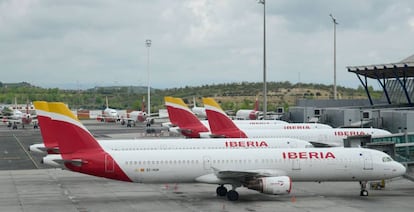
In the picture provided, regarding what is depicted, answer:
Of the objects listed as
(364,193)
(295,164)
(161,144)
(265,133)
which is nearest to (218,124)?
(265,133)

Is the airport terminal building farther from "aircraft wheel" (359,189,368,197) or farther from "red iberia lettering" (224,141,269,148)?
"red iberia lettering" (224,141,269,148)

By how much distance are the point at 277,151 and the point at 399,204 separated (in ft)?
26.7

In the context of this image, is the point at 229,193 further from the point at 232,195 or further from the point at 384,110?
the point at 384,110

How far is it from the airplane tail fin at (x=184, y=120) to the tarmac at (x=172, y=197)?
683 inches

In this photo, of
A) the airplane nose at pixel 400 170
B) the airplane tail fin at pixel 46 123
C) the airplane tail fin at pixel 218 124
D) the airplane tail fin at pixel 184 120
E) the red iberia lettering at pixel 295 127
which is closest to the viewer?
the airplane tail fin at pixel 46 123

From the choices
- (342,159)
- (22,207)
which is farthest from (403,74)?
(22,207)

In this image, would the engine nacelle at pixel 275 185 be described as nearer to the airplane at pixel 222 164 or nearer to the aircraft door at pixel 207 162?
the airplane at pixel 222 164

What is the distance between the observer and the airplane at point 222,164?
39.6 meters


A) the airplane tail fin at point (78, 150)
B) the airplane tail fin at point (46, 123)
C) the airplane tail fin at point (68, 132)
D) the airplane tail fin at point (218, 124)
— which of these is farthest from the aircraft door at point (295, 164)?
the airplane tail fin at point (218, 124)

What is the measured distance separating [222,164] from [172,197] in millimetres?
4092

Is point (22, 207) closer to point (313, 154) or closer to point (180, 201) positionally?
point (180, 201)

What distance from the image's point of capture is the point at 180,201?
40.6 m

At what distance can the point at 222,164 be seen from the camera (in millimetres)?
41188

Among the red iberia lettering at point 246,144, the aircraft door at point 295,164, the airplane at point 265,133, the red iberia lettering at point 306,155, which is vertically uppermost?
the airplane at point 265,133
